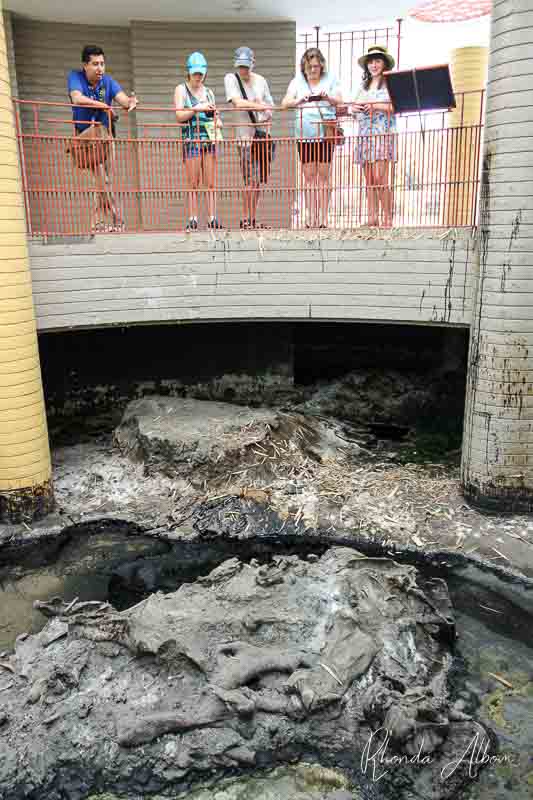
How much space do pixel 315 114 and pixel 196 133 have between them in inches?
59.4

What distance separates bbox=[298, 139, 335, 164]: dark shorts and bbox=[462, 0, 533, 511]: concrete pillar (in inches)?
77.6

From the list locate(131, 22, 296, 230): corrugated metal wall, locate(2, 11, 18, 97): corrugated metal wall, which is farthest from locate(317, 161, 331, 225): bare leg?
locate(2, 11, 18, 97): corrugated metal wall

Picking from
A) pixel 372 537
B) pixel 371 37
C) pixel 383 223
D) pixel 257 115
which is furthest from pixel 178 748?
pixel 371 37

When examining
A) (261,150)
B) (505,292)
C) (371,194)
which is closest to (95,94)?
(261,150)

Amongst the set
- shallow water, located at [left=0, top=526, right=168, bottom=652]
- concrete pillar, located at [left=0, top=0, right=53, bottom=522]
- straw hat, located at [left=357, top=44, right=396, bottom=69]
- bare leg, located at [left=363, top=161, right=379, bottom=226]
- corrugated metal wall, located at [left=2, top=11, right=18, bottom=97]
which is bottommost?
shallow water, located at [left=0, top=526, right=168, bottom=652]

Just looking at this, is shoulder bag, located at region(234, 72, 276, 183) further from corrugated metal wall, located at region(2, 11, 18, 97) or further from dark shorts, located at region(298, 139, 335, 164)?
corrugated metal wall, located at region(2, 11, 18, 97)

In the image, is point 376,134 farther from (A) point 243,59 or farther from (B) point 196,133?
(B) point 196,133

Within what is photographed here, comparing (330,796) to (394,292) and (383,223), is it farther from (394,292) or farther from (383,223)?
(383,223)

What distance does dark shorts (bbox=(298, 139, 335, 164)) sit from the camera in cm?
865

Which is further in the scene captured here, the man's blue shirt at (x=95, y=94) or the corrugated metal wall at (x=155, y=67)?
the corrugated metal wall at (x=155, y=67)

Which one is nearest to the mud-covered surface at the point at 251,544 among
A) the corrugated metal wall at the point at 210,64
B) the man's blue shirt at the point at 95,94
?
the corrugated metal wall at the point at 210,64

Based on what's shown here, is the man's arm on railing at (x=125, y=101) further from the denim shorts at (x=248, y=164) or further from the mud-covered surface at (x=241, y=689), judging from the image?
the mud-covered surface at (x=241, y=689)

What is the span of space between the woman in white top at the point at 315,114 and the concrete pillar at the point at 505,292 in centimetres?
202

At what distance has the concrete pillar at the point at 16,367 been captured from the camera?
24.3 feet
